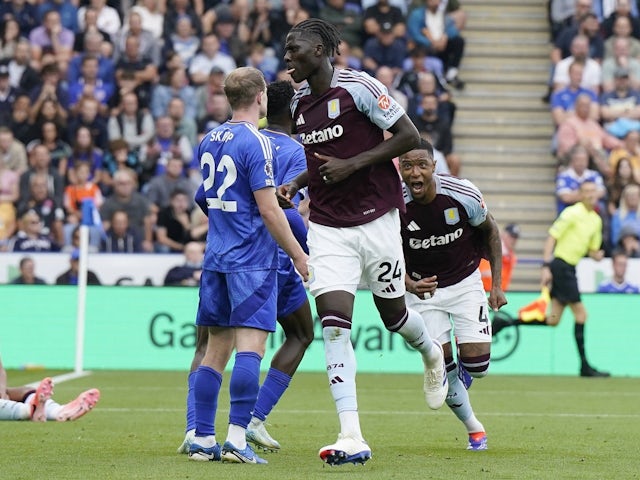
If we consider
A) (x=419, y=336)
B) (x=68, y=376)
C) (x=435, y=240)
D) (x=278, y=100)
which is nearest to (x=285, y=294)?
(x=435, y=240)

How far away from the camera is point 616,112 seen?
22.2m

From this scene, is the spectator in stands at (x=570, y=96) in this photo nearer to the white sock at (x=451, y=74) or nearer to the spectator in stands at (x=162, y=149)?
the white sock at (x=451, y=74)

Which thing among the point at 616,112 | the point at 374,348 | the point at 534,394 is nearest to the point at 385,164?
the point at 534,394

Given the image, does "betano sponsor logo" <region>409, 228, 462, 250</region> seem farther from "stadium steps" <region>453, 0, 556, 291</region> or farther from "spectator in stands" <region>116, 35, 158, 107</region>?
"spectator in stands" <region>116, 35, 158, 107</region>

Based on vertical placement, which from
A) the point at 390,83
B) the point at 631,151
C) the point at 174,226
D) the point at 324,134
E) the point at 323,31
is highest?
the point at 390,83

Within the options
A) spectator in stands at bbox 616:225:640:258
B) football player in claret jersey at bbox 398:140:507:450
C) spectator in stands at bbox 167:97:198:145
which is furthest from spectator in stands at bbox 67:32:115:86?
football player in claret jersey at bbox 398:140:507:450

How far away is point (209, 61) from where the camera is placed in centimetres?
2233

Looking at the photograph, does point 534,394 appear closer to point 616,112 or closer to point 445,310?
point 445,310

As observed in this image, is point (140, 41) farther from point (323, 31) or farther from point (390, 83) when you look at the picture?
point (323, 31)

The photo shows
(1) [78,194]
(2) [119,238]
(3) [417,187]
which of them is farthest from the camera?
(1) [78,194]

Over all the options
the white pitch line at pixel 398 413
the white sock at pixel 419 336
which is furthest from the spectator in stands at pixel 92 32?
the white sock at pixel 419 336

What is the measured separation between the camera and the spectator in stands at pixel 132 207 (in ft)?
65.0

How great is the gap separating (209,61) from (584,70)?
6.04m

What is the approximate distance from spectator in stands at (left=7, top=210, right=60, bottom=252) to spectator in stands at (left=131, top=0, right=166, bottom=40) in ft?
14.3
